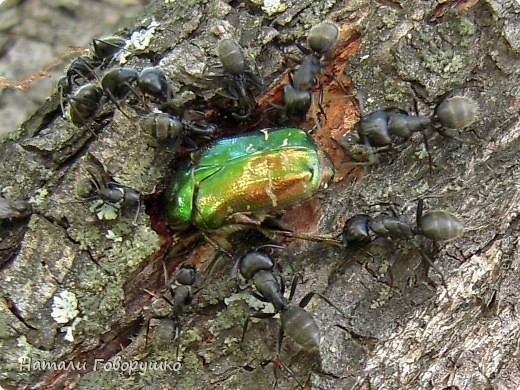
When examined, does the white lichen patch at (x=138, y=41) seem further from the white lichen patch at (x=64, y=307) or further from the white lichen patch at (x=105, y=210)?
the white lichen patch at (x=64, y=307)

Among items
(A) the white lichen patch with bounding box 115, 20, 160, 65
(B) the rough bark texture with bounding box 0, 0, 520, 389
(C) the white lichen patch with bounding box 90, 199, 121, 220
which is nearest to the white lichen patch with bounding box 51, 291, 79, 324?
(B) the rough bark texture with bounding box 0, 0, 520, 389

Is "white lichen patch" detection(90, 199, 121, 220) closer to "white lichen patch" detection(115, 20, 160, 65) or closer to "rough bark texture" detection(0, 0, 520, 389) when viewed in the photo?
"rough bark texture" detection(0, 0, 520, 389)

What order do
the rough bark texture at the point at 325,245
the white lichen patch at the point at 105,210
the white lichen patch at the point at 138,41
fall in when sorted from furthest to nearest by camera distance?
1. the white lichen patch at the point at 138,41
2. the white lichen patch at the point at 105,210
3. the rough bark texture at the point at 325,245

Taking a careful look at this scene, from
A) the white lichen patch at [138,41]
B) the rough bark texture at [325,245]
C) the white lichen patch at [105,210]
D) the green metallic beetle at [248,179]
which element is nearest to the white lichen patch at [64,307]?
the rough bark texture at [325,245]

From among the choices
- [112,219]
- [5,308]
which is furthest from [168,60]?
[5,308]

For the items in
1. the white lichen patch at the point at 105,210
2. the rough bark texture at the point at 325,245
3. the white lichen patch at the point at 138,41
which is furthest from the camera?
the white lichen patch at the point at 138,41

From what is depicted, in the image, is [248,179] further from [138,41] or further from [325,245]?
[138,41]

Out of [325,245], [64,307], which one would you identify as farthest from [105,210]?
[325,245]

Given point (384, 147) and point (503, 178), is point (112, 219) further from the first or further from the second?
point (503, 178)
